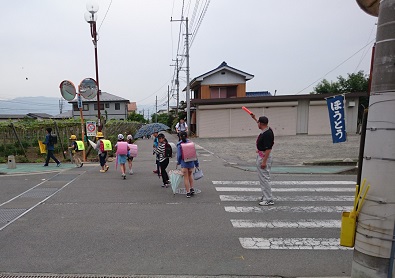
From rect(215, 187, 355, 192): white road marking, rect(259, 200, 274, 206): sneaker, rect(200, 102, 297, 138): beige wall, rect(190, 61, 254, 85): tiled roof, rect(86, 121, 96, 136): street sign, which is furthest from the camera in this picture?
rect(190, 61, 254, 85): tiled roof

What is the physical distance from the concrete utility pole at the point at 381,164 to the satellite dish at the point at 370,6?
1.24m

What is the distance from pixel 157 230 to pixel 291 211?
2844 millimetres

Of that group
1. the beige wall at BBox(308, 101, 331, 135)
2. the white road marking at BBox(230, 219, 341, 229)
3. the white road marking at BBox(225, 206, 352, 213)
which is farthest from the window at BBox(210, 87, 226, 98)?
the white road marking at BBox(230, 219, 341, 229)

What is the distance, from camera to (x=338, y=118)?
9750 millimetres

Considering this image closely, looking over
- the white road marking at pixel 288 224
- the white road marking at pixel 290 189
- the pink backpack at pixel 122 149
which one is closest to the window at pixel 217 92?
the pink backpack at pixel 122 149

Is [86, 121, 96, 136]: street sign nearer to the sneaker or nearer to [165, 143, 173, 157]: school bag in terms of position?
[165, 143, 173, 157]: school bag

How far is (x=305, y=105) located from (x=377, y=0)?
→ 78.9 ft

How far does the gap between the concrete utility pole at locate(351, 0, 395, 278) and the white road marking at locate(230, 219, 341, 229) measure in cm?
257

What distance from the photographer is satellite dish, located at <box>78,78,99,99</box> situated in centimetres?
1121

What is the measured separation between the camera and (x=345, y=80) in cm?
3372

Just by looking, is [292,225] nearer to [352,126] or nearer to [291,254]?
[291,254]

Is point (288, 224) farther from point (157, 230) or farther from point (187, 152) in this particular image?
point (187, 152)

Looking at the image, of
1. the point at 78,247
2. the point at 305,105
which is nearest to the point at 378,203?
the point at 78,247

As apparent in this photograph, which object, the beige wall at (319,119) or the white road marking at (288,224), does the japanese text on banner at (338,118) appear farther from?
the beige wall at (319,119)
